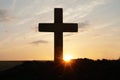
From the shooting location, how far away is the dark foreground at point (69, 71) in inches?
681

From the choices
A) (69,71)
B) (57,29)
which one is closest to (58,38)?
(57,29)

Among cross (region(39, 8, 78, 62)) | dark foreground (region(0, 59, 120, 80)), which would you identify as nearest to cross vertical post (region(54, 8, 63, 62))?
cross (region(39, 8, 78, 62))

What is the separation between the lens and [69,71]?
18141 millimetres

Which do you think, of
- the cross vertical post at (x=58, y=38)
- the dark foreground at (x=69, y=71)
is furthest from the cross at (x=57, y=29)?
the dark foreground at (x=69, y=71)

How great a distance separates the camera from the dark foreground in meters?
17.3

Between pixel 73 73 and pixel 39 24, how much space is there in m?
5.92

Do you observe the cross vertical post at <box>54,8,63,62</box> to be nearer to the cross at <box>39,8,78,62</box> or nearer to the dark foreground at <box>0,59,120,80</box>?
the cross at <box>39,8,78,62</box>

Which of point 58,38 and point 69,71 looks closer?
point 69,71

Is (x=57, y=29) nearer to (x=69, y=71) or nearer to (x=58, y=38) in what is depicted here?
(x=58, y=38)

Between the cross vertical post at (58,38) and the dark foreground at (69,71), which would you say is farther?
the cross vertical post at (58,38)

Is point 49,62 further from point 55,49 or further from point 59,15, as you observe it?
point 59,15

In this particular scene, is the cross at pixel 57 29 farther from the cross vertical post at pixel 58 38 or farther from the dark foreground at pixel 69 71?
the dark foreground at pixel 69 71

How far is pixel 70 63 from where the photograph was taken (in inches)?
767

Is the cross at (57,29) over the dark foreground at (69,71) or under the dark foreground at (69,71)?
over
